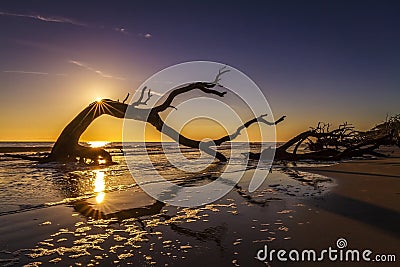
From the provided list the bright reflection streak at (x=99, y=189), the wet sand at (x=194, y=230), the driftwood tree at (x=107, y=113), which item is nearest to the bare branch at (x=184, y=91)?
the driftwood tree at (x=107, y=113)

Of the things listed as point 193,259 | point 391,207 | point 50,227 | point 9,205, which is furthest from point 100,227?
point 391,207

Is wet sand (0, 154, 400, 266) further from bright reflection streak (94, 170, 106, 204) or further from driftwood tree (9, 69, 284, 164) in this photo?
driftwood tree (9, 69, 284, 164)

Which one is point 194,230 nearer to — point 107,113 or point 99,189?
point 99,189

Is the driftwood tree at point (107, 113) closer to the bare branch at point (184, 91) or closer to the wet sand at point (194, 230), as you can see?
the bare branch at point (184, 91)

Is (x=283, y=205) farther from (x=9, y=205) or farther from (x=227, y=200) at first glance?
(x=9, y=205)

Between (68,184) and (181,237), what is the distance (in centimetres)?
669

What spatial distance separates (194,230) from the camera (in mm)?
4559

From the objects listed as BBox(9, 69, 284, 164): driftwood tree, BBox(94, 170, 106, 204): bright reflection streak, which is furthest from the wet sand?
BBox(9, 69, 284, 164): driftwood tree

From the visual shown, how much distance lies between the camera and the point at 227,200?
707 centimetres

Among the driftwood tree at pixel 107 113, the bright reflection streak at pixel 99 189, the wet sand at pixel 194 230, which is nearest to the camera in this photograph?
the wet sand at pixel 194 230

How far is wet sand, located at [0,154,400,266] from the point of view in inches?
137

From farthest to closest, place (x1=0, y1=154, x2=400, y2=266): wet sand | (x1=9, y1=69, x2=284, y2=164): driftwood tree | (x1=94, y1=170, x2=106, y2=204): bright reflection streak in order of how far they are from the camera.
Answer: (x1=9, y1=69, x2=284, y2=164): driftwood tree
(x1=94, y1=170, x2=106, y2=204): bright reflection streak
(x1=0, y1=154, x2=400, y2=266): wet sand

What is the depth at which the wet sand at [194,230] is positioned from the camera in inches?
137

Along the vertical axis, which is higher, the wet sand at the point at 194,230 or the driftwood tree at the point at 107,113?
the driftwood tree at the point at 107,113
